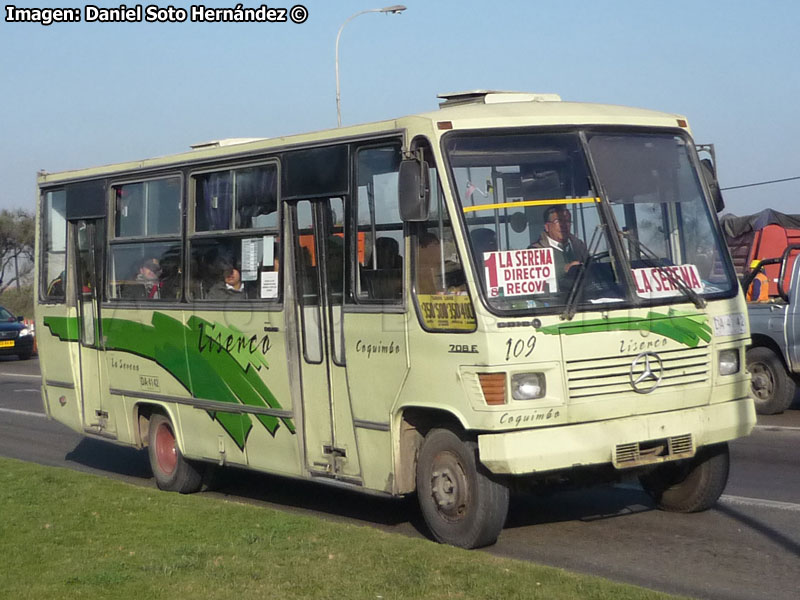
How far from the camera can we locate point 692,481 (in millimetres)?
8609

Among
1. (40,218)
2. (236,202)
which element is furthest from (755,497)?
(40,218)

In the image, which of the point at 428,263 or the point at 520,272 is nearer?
the point at 520,272

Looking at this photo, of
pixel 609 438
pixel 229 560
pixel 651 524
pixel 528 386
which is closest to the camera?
pixel 229 560

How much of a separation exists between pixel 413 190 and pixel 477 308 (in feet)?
2.86

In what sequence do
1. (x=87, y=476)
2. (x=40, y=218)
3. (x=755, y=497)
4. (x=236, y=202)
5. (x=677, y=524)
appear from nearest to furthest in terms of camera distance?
1. (x=677, y=524)
2. (x=755, y=497)
3. (x=236, y=202)
4. (x=87, y=476)
5. (x=40, y=218)

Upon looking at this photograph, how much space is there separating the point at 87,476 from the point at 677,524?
5627mm

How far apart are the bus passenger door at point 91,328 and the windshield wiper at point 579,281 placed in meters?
5.74

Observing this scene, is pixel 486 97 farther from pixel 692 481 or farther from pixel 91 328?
pixel 91 328

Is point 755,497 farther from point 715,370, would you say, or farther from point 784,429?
point 784,429

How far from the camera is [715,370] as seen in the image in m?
8.05

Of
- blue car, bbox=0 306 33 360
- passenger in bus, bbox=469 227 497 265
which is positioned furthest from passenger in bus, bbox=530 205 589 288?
blue car, bbox=0 306 33 360

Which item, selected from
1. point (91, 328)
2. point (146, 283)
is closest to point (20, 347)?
point (91, 328)

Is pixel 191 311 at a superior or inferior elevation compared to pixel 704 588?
superior

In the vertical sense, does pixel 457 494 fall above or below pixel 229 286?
below
